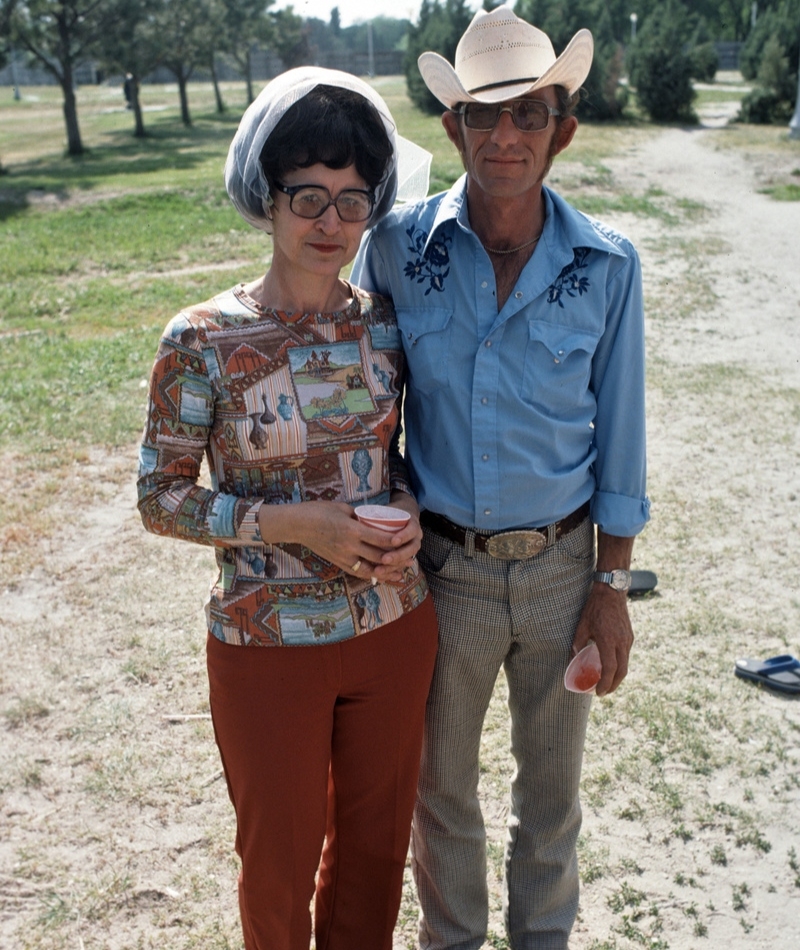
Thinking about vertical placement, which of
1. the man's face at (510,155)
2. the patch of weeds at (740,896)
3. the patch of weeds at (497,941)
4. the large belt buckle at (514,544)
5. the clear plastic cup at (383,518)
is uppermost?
the man's face at (510,155)

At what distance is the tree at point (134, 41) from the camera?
92.0 ft

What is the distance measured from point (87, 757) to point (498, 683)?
163 cm

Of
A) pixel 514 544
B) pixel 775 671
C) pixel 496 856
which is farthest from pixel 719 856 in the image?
pixel 514 544

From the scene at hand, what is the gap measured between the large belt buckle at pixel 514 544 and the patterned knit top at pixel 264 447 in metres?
0.27

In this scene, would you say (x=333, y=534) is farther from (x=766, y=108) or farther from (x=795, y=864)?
(x=766, y=108)

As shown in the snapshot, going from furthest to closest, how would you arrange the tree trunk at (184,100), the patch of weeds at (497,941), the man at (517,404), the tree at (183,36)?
the tree trunk at (184,100), the tree at (183,36), the patch of weeds at (497,941), the man at (517,404)

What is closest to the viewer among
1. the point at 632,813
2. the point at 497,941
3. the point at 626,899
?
the point at 497,941

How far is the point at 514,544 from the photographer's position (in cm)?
225

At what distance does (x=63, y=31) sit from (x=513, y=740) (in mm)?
28609

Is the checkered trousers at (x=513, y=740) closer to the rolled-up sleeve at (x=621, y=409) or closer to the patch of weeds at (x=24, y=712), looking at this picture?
the rolled-up sleeve at (x=621, y=409)

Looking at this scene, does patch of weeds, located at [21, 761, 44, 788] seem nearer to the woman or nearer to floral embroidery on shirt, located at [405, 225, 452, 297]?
the woman

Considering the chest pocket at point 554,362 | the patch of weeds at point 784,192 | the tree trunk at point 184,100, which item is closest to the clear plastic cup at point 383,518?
the chest pocket at point 554,362

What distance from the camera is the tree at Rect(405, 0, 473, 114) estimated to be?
103ft

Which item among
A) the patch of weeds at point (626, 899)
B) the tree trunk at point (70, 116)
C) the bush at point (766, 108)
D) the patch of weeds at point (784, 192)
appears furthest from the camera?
the bush at point (766, 108)
